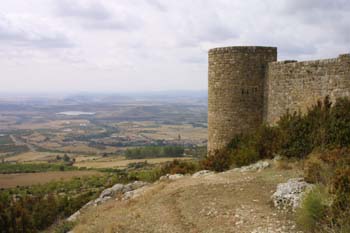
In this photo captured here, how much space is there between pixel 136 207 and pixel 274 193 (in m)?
2.87

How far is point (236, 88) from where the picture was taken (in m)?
12.4

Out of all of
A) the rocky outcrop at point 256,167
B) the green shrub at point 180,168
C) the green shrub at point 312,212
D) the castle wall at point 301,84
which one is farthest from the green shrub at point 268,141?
the green shrub at point 312,212

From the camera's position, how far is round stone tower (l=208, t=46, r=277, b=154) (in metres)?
12.3

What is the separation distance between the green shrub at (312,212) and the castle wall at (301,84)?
501cm

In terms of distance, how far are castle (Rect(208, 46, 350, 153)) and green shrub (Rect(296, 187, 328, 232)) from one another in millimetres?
5776

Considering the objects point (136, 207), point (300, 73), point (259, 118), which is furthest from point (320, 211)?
point (259, 118)

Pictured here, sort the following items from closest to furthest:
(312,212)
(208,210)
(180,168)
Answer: (312,212) → (208,210) → (180,168)

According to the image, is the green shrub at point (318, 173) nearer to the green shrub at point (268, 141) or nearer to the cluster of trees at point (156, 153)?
the green shrub at point (268, 141)

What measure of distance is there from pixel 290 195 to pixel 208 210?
4.60 ft

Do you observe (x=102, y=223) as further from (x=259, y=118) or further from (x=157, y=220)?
(x=259, y=118)

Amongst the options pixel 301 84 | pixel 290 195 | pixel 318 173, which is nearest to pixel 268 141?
pixel 301 84

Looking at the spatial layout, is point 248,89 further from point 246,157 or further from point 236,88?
point 246,157

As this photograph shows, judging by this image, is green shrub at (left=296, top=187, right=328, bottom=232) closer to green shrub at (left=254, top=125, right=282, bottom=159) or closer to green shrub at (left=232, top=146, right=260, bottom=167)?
green shrub at (left=254, top=125, right=282, bottom=159)

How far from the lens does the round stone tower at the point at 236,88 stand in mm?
12273
